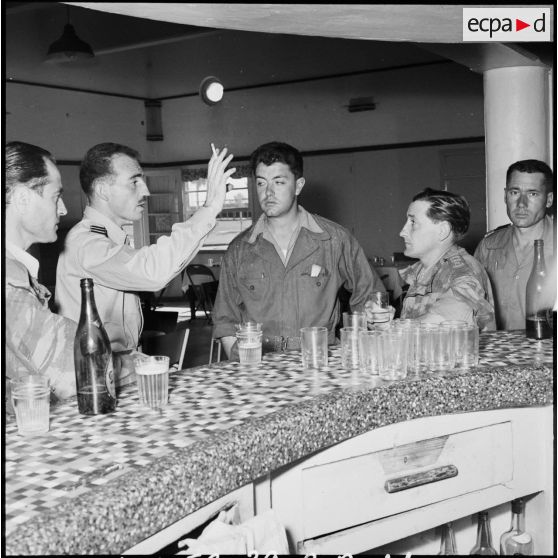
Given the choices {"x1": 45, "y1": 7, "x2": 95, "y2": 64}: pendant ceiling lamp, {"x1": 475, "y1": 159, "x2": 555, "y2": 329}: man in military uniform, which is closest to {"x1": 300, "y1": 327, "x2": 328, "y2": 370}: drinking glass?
{"x1": 475, "y1": 159, "x2": 555, "y2": 329}: man in military uniform

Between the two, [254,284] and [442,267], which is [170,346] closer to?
[254,284]

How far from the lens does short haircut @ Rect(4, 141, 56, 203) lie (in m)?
1.93

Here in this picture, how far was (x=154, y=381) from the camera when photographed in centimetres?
173

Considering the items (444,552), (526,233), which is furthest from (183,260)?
(526,233)

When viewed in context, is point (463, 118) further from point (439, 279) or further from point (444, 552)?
point (444, 552)

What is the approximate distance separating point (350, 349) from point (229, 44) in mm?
9341

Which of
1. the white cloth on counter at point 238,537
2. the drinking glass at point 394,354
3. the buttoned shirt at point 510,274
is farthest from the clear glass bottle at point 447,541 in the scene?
the buttoned shirt at point 510,274

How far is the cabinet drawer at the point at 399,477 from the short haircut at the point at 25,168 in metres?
1.03

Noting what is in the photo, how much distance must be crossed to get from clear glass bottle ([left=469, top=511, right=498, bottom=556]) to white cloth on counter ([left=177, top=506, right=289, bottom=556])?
2.87 ft

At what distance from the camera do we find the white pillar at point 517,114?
5.18m

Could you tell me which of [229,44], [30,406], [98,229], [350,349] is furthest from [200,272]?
[30,406]

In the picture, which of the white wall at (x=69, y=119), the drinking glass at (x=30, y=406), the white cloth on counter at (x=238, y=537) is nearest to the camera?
the white cloth on counter at (x=238, y=537)

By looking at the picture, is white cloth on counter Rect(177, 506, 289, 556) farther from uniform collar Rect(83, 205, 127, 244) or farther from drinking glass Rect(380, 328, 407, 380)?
uniform collar Rect(83, 205, 127, 244)

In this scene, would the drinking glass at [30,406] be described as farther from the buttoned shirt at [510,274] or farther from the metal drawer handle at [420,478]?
the buttoned shirt at [510,274]
